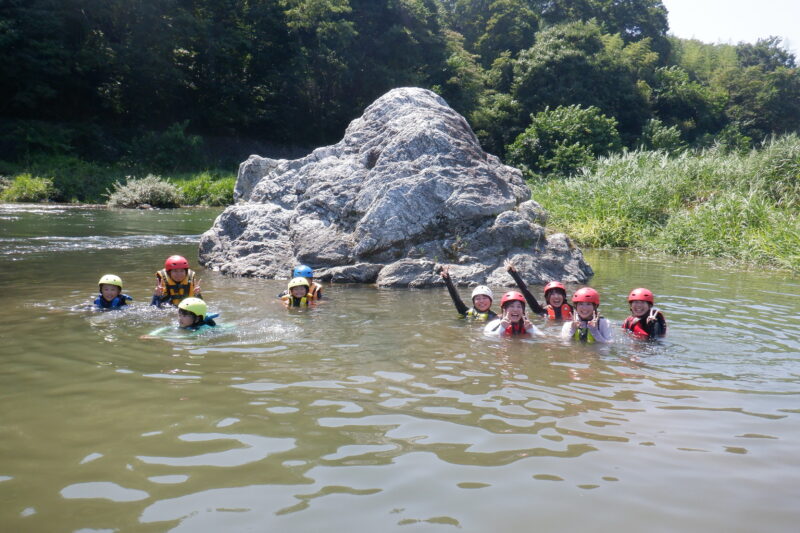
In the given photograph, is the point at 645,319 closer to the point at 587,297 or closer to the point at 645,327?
the point at 645,327

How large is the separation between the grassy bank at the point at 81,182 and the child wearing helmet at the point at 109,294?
20.2 metres

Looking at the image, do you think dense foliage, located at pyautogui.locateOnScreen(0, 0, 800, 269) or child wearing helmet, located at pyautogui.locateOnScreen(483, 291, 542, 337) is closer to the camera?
child wearing helmet, located at pyautogui.locateOnScreen(483, 291, 542, 337)

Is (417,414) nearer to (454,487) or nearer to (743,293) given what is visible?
(454,487)

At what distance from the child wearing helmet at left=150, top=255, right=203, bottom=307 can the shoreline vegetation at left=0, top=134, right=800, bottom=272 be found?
10378 mm

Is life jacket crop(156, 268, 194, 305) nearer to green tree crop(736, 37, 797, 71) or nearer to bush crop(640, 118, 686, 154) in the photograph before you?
bush crop(640, 118, 686, 154)

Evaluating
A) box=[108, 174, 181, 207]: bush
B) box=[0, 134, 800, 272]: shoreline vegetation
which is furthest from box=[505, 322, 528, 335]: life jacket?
box=[108, 174, 181, 207]: bush

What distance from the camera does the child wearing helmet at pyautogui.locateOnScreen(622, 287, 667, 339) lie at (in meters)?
6.94

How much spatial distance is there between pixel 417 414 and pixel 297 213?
834 cm

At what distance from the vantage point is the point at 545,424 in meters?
4.21

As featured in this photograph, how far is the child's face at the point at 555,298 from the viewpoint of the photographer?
27.0 ft

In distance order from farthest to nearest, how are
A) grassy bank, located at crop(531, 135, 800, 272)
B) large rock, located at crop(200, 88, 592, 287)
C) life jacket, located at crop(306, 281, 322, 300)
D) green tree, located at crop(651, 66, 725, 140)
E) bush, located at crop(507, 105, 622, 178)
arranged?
green tree, located at crop(651, 66, 725, 140)
bush, located at crop(507, 105, 622, 178)
grassy bank, located at crop(531, 135, 800, 272)
large rock, located at crop(200, 88, 592, 287)
life jacket, located at crop(306, 281, 322, 300)

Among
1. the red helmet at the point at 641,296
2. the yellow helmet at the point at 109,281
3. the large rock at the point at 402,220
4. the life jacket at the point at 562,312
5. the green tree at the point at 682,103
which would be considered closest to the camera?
the red helmet at the point at 641,296

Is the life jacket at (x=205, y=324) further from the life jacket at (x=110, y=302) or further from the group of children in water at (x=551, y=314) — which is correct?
the life jacket at (x=110, y=302)

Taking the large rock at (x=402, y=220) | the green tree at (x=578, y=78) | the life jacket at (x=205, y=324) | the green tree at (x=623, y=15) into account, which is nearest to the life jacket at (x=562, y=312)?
the large rock at (x=402, y=220)
